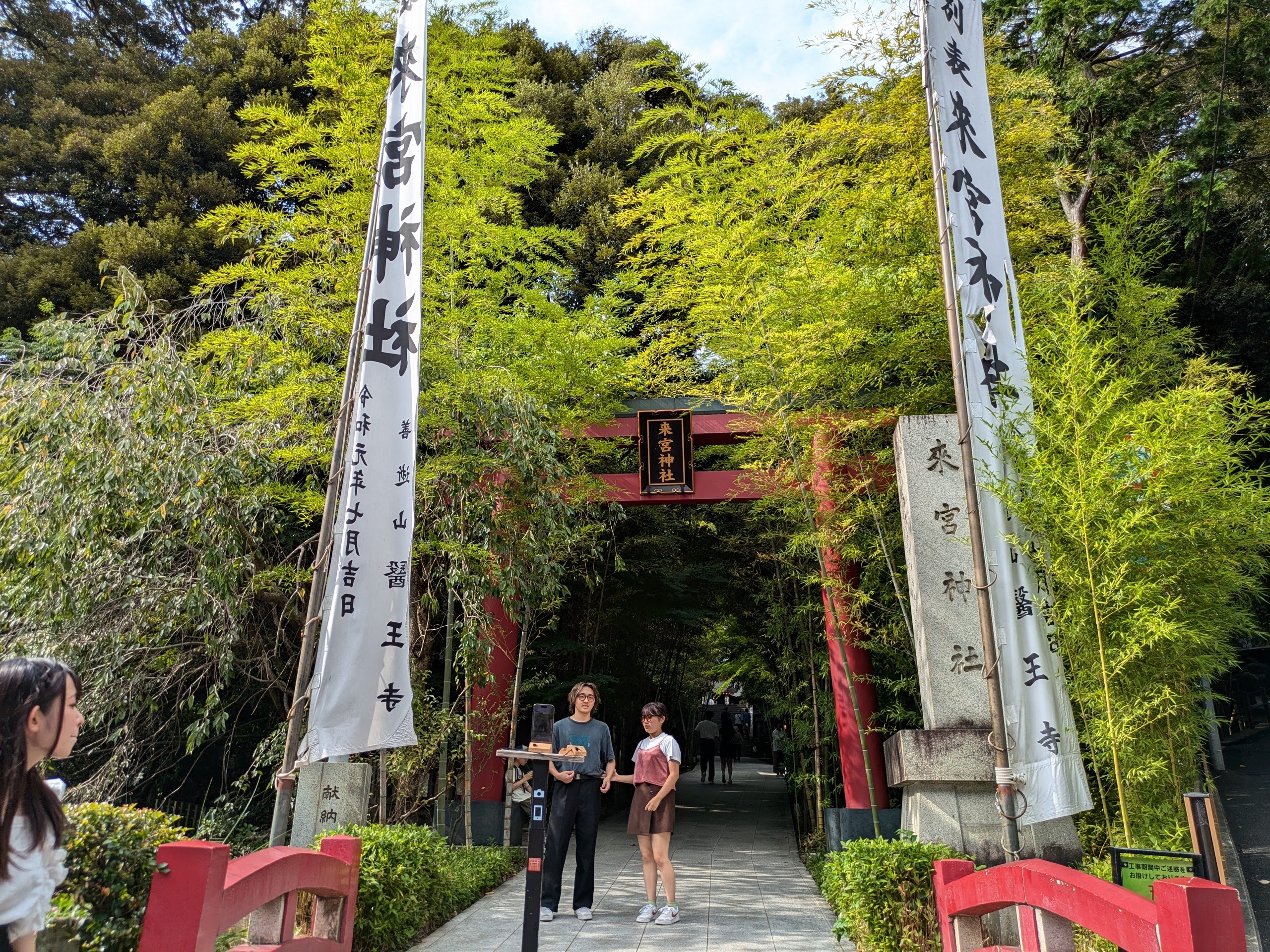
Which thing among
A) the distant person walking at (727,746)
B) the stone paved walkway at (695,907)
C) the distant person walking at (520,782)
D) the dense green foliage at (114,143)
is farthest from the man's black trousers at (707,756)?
the dense green foliage at (114,143)

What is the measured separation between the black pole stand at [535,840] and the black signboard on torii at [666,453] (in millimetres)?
4124

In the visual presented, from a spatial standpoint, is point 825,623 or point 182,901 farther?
point 825,623

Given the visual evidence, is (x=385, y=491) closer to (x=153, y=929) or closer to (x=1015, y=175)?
(x=153, y=929)

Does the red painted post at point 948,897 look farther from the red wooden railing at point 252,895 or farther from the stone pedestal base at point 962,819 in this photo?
the red wooden railing at point 252,895

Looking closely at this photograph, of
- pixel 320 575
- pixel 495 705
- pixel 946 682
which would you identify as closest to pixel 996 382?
pixel 946 682

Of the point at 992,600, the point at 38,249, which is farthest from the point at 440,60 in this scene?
the point at 38,249

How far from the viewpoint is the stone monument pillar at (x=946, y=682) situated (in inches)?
153

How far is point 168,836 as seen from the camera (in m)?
2.38

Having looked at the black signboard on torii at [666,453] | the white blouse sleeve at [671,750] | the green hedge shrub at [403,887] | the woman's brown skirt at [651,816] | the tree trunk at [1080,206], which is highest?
the tree trunk at [1080,206]

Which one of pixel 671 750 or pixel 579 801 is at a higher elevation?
pixel 671 750

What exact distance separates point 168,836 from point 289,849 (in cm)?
52

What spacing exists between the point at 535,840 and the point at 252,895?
1053 millimetres

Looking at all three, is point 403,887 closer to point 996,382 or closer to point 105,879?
point 105,879

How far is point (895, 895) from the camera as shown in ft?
12.1
